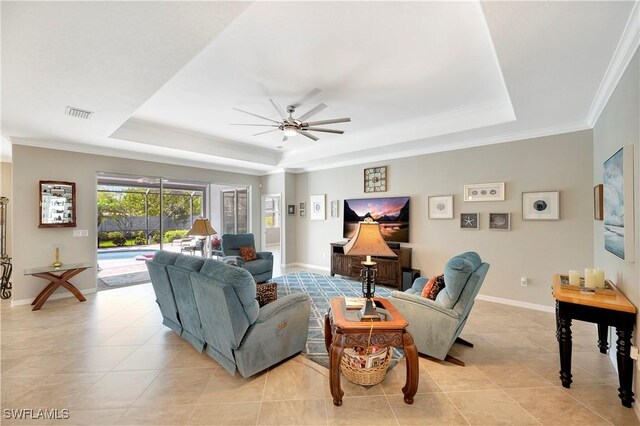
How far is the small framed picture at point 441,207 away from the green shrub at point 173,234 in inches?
211

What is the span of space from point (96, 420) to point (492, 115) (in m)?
5.25

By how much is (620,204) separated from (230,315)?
332 centimetres

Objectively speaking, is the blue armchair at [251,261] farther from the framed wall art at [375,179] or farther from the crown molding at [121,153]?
the framed wall art at [375,179]

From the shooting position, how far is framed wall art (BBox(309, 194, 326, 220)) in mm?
7016

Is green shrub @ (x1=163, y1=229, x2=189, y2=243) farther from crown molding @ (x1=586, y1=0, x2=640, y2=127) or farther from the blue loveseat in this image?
crown molding @ (x1=586, y1=0, x2=640, y2=127)

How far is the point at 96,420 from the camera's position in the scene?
1.95 m

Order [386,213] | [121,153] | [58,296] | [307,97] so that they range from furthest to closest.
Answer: [386,213]
[121,153]
[58,296]
[307,97]

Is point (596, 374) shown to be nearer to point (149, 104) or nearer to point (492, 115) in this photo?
point (492, 115)

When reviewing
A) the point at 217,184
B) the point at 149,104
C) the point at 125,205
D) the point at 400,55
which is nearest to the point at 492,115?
the point at 400,55

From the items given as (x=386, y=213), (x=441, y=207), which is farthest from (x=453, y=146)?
(x=386, y=213)

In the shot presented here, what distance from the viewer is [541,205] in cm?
411

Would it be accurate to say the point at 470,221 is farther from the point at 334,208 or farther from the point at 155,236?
the point at 155,236

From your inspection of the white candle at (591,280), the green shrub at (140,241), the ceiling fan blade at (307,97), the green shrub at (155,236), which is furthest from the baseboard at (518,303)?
the green shrub at (140,241)

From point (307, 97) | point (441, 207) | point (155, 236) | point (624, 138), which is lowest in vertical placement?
point (155, 236)
